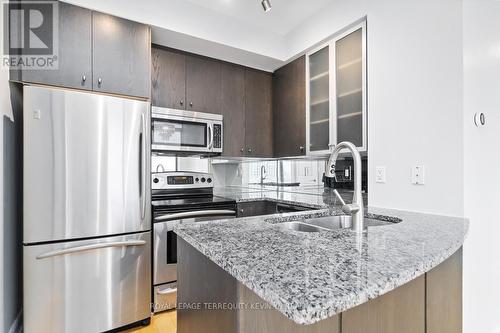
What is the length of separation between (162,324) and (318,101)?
221 centimetres

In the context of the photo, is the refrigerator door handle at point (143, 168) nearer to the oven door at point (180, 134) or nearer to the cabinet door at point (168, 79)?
the oven door at point (180, 134)

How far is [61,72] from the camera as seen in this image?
1.78 m

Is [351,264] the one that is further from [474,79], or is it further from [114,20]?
[114,20]

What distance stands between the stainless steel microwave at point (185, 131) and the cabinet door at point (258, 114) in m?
0.40

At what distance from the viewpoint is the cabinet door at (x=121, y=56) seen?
6.25 ft

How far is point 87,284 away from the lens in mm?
1661

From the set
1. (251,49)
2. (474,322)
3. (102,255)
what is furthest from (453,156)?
(102,255)

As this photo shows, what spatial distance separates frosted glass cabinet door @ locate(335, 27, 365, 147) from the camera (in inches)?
76.7

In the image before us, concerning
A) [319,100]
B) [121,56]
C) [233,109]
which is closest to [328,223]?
[319,100]

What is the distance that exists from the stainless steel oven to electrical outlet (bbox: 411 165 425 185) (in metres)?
1.36

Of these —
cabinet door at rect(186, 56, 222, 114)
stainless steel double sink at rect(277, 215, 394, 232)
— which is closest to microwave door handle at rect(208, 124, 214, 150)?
cabinet door at rect(186, 56, 222, 114)

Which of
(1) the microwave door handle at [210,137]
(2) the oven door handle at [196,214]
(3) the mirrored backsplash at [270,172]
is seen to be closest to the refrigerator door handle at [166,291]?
(2) the oven door handle at [196,214]

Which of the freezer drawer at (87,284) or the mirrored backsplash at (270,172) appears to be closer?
the freezer drawer at (87,284)

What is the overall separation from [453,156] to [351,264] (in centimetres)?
107
